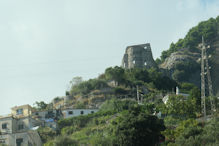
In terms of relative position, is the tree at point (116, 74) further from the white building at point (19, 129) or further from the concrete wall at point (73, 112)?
the white building at point (19, 129)

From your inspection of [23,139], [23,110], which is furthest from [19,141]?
[23,110]

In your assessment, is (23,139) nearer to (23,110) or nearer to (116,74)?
(23,110)

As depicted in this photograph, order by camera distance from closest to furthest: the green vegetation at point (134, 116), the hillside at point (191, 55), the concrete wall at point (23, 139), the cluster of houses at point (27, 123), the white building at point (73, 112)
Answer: the green vegetation at point (134, 116), the concrete wall at point (23, 139), the cluster of houses at point (27, 123), the white building at point (73, 112), the hillside at point (191, 55)

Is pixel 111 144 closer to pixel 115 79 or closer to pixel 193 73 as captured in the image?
pixel 115 79

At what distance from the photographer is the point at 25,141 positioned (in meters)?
47.8

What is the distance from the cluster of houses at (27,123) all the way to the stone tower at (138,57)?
31.9 metres

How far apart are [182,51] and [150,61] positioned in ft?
43.1

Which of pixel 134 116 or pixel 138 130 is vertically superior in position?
pixel 134 116

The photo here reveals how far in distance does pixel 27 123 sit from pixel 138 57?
1659 inches

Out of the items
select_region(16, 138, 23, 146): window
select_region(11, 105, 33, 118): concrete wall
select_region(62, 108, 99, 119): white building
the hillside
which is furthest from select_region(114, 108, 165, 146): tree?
the hillside

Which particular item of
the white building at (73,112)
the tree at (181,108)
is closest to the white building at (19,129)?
the white building at (73,112)

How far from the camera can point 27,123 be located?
183ft

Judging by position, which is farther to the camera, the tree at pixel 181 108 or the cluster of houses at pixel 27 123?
the cluster of houses at pixel 27 123

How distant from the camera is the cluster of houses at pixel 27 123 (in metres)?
48.1
